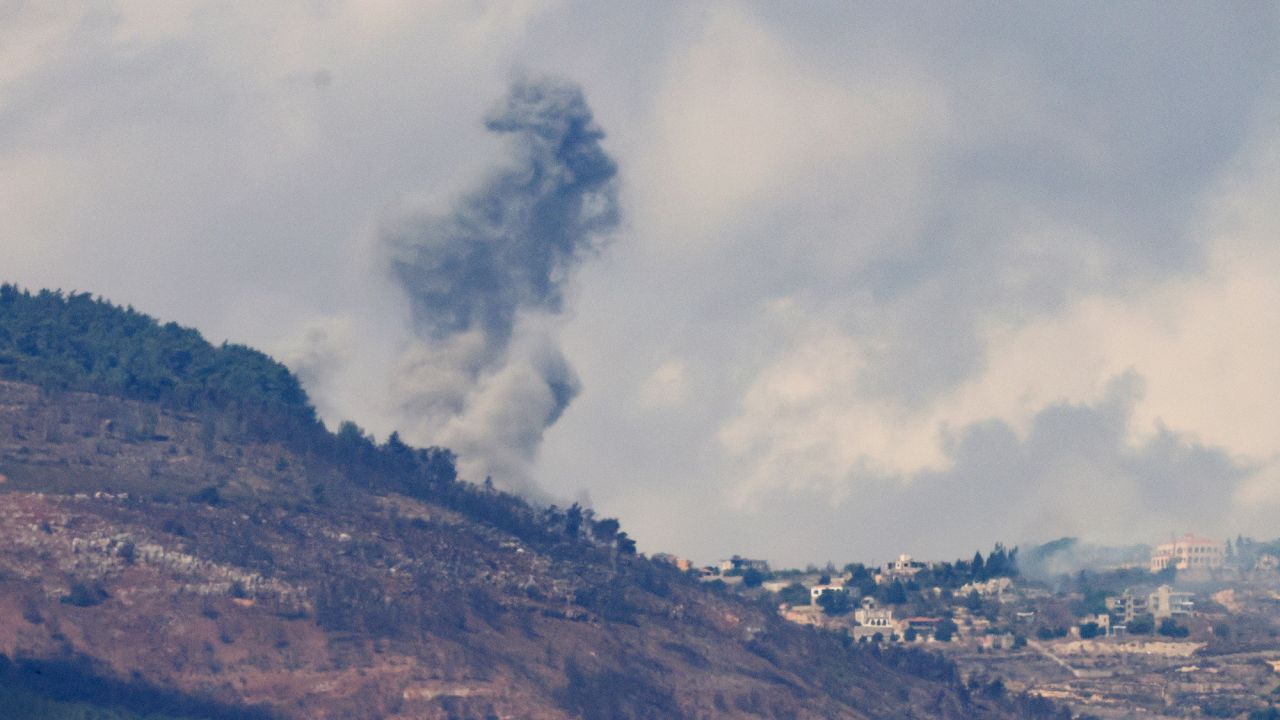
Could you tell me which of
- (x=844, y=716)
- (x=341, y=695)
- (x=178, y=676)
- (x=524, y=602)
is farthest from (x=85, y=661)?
(x=844, y=716)

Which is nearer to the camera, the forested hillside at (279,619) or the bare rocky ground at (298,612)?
the forested hillside at (279,619)

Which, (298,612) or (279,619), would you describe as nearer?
(279,619)

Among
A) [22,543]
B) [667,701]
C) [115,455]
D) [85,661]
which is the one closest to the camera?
[85,661]

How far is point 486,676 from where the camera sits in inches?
6890

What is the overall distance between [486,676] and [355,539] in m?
21.4

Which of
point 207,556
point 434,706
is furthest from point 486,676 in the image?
point 207,556

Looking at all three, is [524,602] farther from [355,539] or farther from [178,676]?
[178,676]

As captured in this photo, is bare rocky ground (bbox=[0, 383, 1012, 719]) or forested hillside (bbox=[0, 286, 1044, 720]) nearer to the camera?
forested hillside (bbox=[0, 286, 1044, 720])

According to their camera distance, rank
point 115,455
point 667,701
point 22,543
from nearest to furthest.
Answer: point 22,543 < point 667,701 < point 115,455

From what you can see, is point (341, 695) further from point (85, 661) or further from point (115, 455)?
point (115, 455)

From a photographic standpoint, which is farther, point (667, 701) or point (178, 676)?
point (667, 701)

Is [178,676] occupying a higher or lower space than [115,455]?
lower

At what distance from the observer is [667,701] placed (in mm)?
185750

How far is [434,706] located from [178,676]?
1645 centimetres
